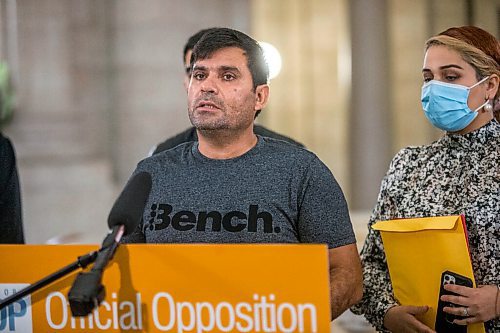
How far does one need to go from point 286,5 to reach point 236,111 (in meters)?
5.19

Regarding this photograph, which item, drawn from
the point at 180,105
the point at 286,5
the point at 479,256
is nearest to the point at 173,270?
the point at 479,256

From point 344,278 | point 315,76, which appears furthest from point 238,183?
point 315,76

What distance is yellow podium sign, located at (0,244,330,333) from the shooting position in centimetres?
169

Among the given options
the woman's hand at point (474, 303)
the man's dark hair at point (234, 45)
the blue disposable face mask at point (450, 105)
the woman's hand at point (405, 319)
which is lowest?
the woman's hand at point (405, 319)

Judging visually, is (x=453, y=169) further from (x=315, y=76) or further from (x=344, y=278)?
(x=315, y=76)

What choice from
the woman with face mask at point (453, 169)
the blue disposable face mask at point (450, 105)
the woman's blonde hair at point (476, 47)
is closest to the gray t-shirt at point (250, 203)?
the woman with face mask at point (453, 169)

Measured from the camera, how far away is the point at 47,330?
183 cm

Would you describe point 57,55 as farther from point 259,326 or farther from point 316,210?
point 259,326

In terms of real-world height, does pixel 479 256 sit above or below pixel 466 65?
below

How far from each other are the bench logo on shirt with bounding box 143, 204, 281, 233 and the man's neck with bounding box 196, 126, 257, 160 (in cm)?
22

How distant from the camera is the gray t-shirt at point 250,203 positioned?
7.30 ft

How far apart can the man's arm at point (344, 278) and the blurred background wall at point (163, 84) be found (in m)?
3.72

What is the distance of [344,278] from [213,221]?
0.42 m

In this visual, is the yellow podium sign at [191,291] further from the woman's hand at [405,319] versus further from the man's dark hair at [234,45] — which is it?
the man's dark hair at [234,45]
